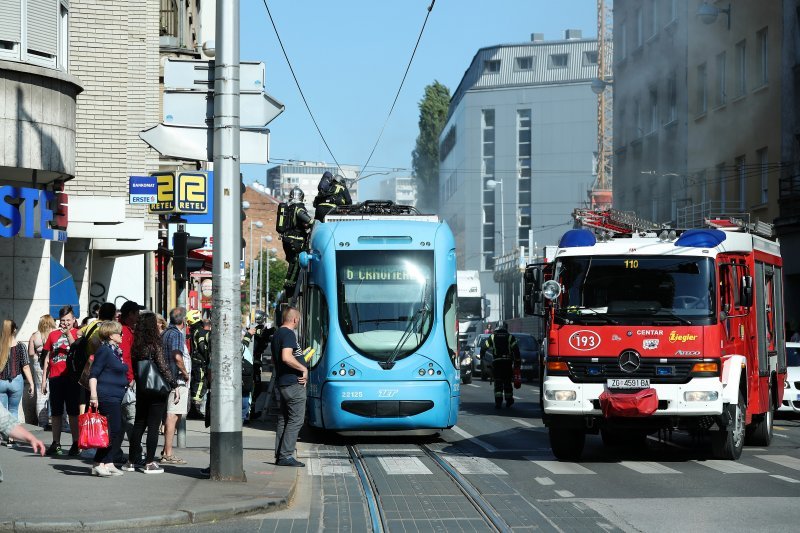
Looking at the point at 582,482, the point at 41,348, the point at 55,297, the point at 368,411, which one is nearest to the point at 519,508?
the point at 582,482

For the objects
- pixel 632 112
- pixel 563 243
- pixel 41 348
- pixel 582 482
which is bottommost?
pixel 582 482

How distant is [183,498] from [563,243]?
6629mm

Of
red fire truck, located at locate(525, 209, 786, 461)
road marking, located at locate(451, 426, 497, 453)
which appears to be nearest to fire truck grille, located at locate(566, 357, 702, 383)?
red fire truck, located at locate(525, 209, 786, 461)

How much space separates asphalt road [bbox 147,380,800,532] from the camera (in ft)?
33.7

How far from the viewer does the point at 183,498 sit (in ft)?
35.9

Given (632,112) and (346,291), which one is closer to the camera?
(346,291)

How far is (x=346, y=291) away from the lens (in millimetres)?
18062

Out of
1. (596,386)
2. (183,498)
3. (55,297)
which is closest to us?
(183,498)

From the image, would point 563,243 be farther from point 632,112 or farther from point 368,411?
point 632,112

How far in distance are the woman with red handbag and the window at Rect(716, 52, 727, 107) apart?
31907 millimetres

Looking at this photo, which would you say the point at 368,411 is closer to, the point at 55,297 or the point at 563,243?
the point at 563,243

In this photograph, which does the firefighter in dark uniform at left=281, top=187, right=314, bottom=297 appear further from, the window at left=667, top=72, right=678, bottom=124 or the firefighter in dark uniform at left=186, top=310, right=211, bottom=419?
the window at left=667, top=72, right=678, bottom=124

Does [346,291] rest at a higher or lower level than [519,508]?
higher

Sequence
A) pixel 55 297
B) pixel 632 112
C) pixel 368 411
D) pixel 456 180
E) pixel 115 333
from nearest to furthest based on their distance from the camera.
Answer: pixel 115 333 → pixel 368 411 → pixel 55 297 → pixel 632 112 → pixel 456 180
